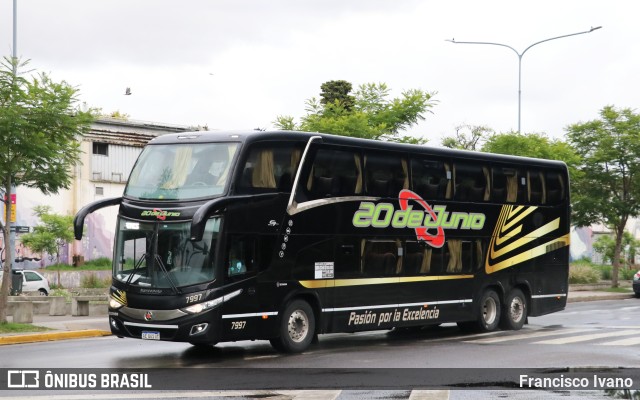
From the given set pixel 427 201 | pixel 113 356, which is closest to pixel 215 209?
pixel 113 356

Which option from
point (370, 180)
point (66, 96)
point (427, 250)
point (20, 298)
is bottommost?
point (20, 298)

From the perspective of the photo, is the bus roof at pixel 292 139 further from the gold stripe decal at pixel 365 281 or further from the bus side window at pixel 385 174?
the gold stripe decal at pixel 365 281

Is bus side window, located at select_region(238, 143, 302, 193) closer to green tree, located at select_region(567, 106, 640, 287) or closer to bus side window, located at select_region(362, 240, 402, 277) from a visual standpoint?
bus side window, located at select_region(362, 240, 402, 277)

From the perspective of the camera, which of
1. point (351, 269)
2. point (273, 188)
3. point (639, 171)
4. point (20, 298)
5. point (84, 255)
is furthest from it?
point (84, 255)

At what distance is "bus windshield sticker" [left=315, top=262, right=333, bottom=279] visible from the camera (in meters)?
19.4

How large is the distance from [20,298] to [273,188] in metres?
16.8

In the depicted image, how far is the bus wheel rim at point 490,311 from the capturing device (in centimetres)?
2398

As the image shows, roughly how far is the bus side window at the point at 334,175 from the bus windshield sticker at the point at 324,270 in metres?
1.30

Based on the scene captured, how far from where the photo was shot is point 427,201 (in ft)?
71.9

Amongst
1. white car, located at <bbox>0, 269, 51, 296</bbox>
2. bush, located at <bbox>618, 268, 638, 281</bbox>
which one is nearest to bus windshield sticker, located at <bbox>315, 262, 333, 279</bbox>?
white car, located at <bbox>0, 269, 51, 296</bbox>

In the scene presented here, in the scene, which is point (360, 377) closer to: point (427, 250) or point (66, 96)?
point (427, 250)

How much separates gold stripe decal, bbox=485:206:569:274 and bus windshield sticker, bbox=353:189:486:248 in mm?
829

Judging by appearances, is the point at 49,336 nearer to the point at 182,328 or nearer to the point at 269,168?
the point at 182,328

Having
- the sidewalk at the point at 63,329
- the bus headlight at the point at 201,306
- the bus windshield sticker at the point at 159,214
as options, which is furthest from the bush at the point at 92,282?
the bus headlight at the point at 201,306
